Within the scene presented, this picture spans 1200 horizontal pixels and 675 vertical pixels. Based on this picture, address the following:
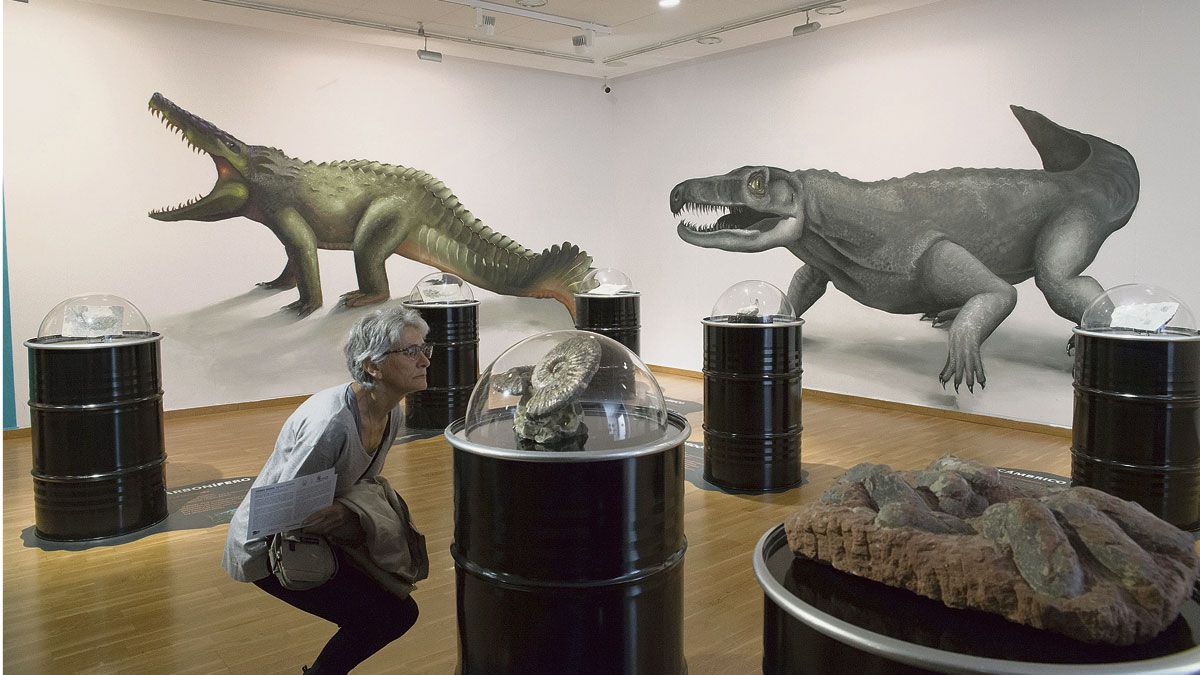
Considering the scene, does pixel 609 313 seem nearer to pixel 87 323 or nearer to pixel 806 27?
pixel 806 27

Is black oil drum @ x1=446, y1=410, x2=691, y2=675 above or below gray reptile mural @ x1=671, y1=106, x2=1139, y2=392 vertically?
below

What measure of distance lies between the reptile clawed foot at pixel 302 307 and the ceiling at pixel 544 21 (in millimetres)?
2847

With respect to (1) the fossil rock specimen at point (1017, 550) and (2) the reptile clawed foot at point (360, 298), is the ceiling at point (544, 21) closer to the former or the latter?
(2) the reptile clawed foot at point (360, 298)

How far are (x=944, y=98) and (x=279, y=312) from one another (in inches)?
277

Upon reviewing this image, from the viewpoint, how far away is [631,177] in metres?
11.4

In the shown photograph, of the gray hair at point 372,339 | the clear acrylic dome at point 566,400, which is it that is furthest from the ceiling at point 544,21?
the clear acrylic dome at point 566,400

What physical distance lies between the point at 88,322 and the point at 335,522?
3.32m

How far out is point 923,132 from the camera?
26.3ft

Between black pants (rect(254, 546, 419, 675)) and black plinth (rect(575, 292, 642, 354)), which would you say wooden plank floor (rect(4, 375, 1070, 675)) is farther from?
black plinth (rect(575, 292, 642, 354))

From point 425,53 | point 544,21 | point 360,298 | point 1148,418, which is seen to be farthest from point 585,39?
point 1148,418

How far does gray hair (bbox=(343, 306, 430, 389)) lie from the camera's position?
2.41 metres

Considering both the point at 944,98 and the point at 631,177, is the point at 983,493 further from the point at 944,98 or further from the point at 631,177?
the point at 631,177

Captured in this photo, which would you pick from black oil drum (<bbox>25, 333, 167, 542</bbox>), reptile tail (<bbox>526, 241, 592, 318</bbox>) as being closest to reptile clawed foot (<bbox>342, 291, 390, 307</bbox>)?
reptile tail (<bbox>526, 241, 592, 318</bbox>)

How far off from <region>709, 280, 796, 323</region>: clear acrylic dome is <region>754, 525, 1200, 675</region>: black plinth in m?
4.14
